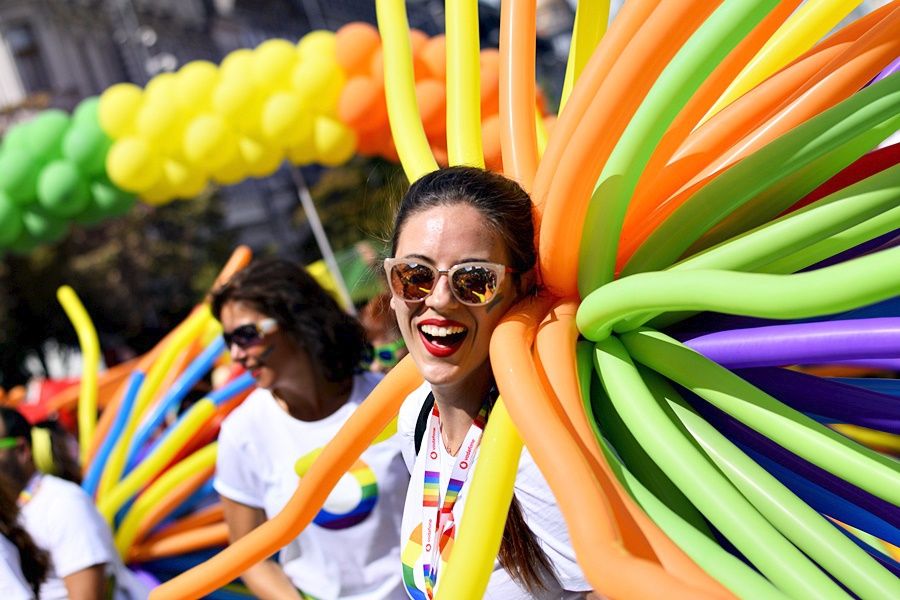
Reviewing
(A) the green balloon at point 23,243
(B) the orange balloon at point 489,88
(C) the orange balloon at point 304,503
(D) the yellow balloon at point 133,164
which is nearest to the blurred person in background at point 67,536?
(C) the orange balloon at point 304,503

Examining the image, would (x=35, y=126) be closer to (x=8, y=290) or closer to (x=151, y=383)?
(x=151, y=383)

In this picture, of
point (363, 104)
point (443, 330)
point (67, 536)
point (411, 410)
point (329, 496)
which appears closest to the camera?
point (443, 330)

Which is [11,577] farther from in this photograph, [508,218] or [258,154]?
[258,154]

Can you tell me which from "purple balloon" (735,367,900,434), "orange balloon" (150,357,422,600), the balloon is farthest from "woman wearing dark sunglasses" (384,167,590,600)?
"purple balloon" (735,367,900,434)

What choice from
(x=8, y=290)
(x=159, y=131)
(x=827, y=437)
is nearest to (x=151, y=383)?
(x=159, y=131)

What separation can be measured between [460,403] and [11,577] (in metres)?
1.45

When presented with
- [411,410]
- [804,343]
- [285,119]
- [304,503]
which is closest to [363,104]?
[285,119]

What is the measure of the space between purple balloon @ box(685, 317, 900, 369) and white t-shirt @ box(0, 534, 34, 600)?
70.0 inches

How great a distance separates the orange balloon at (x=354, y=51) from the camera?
5.18 metres

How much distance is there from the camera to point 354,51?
17.0 ft

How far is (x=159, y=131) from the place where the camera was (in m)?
5.21

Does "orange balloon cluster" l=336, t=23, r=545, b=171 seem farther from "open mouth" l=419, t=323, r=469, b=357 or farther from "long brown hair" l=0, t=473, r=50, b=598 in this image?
"open mouth" l=419, t=323, r=469, b=357

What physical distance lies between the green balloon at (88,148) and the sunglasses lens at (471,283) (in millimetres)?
4547

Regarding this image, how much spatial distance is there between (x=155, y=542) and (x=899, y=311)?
2858 mm
